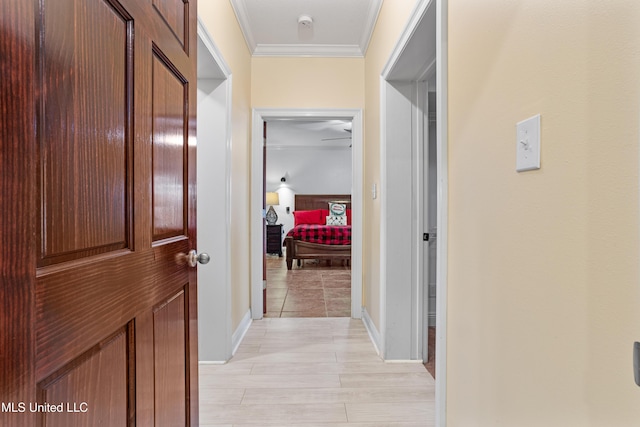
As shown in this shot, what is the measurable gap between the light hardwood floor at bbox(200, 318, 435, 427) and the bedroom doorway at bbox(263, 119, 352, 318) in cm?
92

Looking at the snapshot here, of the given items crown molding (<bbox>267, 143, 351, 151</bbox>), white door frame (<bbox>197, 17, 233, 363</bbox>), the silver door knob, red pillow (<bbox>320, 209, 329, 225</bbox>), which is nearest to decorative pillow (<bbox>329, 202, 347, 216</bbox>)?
red pillow (<bbox>320, 209, 329, 225</bbox>)

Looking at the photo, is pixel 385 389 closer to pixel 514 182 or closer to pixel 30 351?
pixel 514 182

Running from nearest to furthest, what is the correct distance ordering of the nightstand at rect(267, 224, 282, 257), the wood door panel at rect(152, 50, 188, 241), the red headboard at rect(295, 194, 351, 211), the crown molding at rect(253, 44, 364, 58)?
1. the wood door panel at rect(152, 50, 188, 241)
2. the crown molding at rect(253, 44, 364, 58)
3. the nightstand at rect(267, 224, 282, 257)
4. the red headboard at rect(295, 194, 351, 211)

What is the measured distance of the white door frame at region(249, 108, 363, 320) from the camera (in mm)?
3070

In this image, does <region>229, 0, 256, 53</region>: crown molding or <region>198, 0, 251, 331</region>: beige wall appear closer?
<region>198, 0, 251, 331</region>: beige wall

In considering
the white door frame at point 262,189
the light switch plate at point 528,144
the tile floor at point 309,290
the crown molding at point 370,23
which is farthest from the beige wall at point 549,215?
the tile floor at point 309,290

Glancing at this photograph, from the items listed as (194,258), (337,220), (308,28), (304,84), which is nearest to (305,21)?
(308,28)

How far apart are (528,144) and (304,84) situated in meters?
2.60

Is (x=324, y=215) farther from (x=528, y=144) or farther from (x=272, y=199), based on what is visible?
(x=528, y=144)

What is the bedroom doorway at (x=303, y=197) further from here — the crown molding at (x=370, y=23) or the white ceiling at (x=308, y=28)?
the crown molding at (x=370, y=23)

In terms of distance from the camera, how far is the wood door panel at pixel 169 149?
100 centimetres

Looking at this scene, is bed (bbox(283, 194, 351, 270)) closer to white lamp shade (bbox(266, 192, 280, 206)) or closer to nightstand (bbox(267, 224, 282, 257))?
nightstand (bbox(267, 224, 282, 257))

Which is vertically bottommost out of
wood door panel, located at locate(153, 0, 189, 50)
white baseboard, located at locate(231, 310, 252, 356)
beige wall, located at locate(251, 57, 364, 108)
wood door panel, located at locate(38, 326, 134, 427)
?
white baseboard, located at locate(231, 310, 252, 356)

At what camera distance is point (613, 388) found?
23.7 inches
